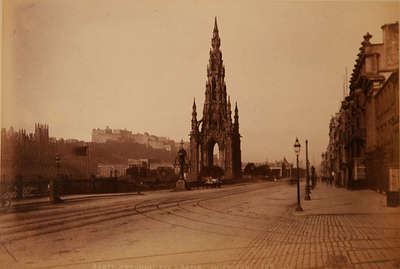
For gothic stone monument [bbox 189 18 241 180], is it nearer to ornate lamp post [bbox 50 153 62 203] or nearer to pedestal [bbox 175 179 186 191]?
pedestal [bbox 175 179 186 191]

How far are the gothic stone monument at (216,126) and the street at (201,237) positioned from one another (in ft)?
4.40

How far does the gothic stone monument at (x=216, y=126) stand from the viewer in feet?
30.5

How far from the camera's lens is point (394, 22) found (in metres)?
7.73

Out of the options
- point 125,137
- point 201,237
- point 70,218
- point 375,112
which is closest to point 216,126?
point 125,137

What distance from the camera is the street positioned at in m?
7.05

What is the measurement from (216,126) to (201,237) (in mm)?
2862

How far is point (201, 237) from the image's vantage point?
26.5ft

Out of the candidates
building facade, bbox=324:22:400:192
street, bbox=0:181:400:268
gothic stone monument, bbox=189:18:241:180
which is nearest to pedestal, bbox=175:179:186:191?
gothic stone monument, bbox=189:18:241:180

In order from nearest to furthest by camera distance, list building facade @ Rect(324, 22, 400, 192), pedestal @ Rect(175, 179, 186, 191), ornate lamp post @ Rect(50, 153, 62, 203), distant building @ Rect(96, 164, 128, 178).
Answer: building facade @ Rect(324, 22, 400, 192) < distant building @ Rect(96, 164, 128, 178) < ornate lamp post @ Rect(50, 153, 62, 203) < pedestal @ Rect(175, 179, 186, 191)

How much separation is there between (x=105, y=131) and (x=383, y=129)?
6233 mm

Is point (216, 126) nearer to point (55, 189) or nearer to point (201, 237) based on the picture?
point (201, 237)

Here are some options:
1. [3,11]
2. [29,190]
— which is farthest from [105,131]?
[3,11]

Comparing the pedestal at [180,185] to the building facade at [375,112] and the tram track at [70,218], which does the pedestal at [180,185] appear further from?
the building facade at [375,112]

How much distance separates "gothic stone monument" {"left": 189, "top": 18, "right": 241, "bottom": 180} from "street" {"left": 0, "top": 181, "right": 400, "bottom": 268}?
1.34 meters
